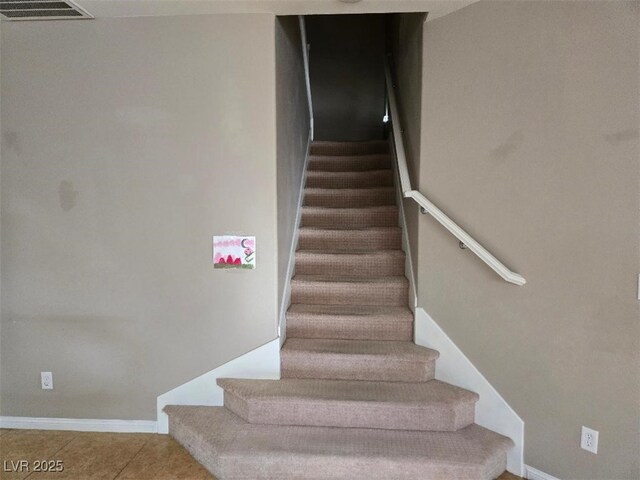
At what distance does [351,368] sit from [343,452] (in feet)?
1.85

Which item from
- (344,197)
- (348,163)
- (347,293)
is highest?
(348,163)

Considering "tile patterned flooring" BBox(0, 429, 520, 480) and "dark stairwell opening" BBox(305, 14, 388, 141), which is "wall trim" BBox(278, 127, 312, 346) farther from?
"dark stairwell opening" BBox(305, 14, 388, 141)

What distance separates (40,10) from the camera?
2396mm

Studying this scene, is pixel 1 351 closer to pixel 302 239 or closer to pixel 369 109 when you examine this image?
pixel 302 239

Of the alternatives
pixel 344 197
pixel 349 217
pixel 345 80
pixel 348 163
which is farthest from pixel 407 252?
pixel 345 80

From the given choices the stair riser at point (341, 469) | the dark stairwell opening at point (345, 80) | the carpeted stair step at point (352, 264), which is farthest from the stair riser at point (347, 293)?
the dark stairwell opening at point (345, 80)

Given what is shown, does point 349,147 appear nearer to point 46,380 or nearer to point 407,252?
point 407,252

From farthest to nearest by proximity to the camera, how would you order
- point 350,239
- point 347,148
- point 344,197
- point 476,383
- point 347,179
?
point 347,148
point 347,179
point 344,197
point 350,239
point 476,383

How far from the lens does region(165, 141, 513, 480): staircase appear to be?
2.09 m

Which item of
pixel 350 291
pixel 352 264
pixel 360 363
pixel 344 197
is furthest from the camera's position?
pixel 344 197

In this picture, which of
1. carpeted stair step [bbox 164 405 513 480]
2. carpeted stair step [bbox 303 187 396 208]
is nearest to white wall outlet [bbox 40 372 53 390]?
carpeted stair step [bbox 164 405 513 480]

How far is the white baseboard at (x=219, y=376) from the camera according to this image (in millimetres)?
2605

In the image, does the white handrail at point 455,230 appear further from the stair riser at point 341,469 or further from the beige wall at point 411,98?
the stair riser at point 341,469

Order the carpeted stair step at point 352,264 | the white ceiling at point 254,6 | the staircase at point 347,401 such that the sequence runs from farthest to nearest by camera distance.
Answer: the carpeted stair step at point 352,264 < the white ceiling at point 254,6 < the staircase at point 347,401
